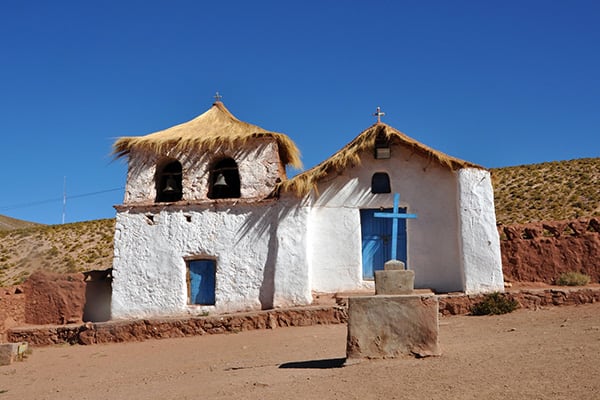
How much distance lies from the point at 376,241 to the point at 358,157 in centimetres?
217

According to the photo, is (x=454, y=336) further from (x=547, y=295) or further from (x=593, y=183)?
(x=593, y=183)

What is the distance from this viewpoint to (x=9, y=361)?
1167cm

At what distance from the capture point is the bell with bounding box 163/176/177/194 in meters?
15.7

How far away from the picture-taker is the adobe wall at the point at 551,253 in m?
14.6

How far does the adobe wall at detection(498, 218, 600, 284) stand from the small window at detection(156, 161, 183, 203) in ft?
29.0

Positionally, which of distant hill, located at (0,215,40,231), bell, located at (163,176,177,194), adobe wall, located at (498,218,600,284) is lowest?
adobe wall, located at (498,218,600,284)

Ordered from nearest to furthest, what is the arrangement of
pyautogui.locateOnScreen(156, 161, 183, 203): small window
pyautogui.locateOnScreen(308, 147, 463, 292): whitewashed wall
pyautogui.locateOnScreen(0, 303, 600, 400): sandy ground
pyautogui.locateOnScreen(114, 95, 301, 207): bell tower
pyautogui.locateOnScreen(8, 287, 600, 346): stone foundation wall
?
pyautogui.locateOnScreen(0, 303, 600, 400): sandy ground
pyautogui.locateOnScreen(8, 287, 600, 346): stone foundation wall
pyautogui.locateOnScreen(308, 147, 463, 292): whitewashed wall
pyautogui.locateOnScreen(114, 95, 301, 207): bell tower
pyautogui.locateOnScreen(156, 161, 183, 203): small window

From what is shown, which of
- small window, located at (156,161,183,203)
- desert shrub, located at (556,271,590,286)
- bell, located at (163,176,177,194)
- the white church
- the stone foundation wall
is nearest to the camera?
the stone foundation wall

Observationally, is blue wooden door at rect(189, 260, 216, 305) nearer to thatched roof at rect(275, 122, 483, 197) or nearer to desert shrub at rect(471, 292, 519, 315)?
thatched roof at rect(275, 122, 483, 197)

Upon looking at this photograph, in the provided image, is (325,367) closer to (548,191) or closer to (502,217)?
(502,217)

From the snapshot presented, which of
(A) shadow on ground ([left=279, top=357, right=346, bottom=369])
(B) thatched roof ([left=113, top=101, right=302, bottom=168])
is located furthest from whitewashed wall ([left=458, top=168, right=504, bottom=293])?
(A) shadow on ground ([left=279, top=357, right=346, bottom=369])

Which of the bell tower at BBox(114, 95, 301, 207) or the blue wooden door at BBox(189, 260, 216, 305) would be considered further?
the bell tower at BBox(114, 95, 301, 207)

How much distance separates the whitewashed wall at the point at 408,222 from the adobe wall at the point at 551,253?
1.86 meters

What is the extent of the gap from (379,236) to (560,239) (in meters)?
4.63
